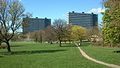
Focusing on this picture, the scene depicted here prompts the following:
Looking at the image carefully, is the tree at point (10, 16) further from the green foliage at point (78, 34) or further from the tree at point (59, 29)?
the green foliage at point (78, 34)

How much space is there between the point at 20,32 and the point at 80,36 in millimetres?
91892

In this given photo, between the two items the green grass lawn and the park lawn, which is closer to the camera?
the green grass lawn

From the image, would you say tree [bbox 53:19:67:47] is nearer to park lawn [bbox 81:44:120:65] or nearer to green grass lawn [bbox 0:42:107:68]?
park lawn [bbox 81:44:120:65]

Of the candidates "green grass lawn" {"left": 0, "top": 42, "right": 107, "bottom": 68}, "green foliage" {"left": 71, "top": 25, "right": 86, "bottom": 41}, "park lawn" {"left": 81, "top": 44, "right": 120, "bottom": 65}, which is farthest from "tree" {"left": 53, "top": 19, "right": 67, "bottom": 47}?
"green grass lawn" {"left": 0, "top": 42, "right": 107, "bottom": 68}

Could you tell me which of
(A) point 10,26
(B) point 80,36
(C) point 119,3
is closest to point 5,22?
(A) point 10,26

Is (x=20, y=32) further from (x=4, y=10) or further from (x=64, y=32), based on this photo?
(x=64, y=32)

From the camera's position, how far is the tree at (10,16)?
62500 mm

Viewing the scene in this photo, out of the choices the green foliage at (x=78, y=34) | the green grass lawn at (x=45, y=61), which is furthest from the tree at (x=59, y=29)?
the green grass lawn at (x=45, y=61)

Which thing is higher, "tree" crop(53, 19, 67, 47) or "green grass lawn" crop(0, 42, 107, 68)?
"tree" crop(53, 19, 67, 47)

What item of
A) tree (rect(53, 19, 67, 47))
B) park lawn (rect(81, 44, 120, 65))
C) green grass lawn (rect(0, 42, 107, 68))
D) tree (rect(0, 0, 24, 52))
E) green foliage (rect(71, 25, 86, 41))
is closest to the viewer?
green grass lawn (rect(0, 42, 107, 68))

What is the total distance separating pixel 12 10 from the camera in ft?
207

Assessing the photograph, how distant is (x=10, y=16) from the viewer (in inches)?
2493

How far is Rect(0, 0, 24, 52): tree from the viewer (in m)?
62.5

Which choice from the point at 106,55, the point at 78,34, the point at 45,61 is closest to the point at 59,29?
the point at 78,34
